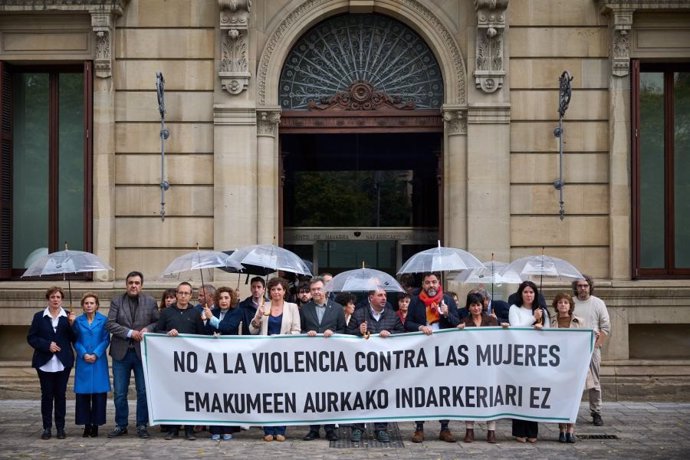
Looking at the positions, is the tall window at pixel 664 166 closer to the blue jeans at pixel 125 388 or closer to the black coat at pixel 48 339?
the blue jeans at pixel 125 388

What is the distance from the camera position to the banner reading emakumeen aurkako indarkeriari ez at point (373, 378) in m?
14.2

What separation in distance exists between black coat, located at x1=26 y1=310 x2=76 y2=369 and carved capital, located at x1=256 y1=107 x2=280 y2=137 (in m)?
5.85

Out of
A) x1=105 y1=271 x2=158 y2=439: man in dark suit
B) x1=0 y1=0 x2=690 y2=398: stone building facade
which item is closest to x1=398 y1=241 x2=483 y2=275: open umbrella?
x1=105 y1=271 x2=158 y2=439: man in dark suit

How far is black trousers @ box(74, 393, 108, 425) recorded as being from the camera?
14656 mm

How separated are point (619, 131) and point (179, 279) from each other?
772cm

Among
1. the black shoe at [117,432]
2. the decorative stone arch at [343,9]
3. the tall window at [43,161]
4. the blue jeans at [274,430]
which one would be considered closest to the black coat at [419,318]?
the blue jeans at [274,430]

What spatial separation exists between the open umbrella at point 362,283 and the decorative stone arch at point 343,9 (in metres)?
5.58

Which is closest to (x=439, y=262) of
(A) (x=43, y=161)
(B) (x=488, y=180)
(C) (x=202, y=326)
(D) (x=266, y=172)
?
(C) (x=202, y=326)

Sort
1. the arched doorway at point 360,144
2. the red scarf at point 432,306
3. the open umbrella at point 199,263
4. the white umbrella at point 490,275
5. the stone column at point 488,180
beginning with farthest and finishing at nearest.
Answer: the arched doorway at point 360,144
the stone column at point 488,180
the white umbrella at point 490,275
the open umbrella at point 199,263
the red scarf at point 432,306

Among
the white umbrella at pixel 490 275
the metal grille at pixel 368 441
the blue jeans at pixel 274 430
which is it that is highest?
the white umbrella at pixel 490 275

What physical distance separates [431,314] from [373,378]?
114cm

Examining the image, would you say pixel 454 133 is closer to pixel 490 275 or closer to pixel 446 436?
pixel 490 275

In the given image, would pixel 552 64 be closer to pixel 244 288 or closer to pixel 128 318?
pixel 244 288

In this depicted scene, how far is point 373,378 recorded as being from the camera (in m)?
14.3
